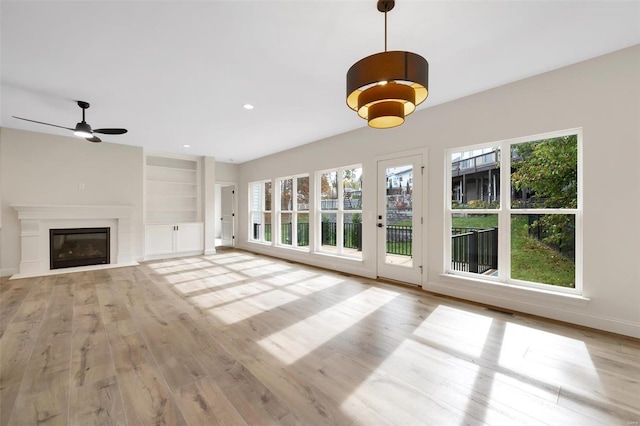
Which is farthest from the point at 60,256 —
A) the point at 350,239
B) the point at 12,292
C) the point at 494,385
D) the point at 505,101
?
the point at 505,101

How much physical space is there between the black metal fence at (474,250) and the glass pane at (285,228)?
13.4 ft

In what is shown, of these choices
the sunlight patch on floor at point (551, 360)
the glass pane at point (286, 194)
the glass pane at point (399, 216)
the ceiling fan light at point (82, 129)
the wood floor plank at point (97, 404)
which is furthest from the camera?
the glass pane at point (286, 194)

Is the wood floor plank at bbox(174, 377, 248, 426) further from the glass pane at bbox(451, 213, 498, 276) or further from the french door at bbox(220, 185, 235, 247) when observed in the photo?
the french door at bbox(220, 185, 235, 247)

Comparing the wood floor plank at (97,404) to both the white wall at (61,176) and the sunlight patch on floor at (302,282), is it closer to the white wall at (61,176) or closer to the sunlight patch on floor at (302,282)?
the sunlight patch on floor at (302,282)

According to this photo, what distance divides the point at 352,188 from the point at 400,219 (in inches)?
51.6

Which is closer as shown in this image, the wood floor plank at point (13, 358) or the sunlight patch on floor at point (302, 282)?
the wood floor plank at point (13, 358)

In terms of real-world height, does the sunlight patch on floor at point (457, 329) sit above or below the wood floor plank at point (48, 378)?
above

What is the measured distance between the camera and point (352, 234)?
217 inches

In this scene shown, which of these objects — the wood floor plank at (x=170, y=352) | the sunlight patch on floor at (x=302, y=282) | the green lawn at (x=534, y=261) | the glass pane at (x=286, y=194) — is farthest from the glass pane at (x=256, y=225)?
the green lawn at (x=534, y=261)

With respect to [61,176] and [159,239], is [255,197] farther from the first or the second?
[61,176]

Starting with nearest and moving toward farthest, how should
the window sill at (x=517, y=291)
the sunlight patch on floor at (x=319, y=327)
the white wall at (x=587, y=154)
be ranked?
the sunlight patch on floor at (x=319, y=327) → the white wall at (x=587, y=154) → the window sill at (x=517, y=291)

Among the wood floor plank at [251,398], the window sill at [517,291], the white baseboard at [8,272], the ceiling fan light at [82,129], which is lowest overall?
the wood floor plank at [251,398]

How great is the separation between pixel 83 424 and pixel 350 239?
4504 millimetres

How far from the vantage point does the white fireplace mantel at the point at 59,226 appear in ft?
16.4
